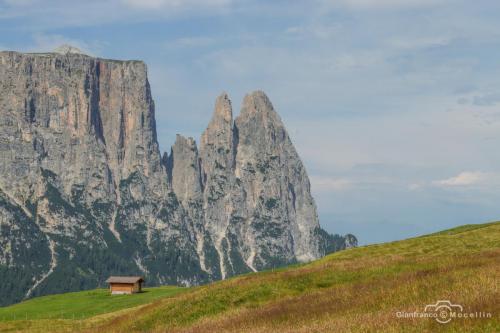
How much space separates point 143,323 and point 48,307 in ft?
186

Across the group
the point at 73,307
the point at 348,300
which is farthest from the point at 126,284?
the point at 348,300

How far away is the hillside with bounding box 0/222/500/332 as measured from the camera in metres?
20.7

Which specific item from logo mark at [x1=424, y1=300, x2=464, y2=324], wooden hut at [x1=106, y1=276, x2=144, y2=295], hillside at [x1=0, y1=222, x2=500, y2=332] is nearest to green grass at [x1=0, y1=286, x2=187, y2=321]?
wooden hut at [x1=106, y1=276, x2=144, y2=295]

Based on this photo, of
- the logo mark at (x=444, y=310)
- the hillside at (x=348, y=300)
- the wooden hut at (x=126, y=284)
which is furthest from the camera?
the wooden hut at (x=126, y=284)

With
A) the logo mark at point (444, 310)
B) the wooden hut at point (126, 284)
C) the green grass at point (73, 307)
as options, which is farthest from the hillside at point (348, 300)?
the wooden hut at point (126, 284)

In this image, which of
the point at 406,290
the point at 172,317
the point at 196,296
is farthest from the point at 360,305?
the point at 196,296

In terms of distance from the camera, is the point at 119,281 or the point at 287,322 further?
the point at 119,281

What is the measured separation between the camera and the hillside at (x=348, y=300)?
20656 millimetres

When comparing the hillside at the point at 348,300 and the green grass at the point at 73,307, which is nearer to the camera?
the hillside at the point at 348,300

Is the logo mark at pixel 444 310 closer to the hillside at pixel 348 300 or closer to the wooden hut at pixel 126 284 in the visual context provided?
the hillside at pixel 348 300

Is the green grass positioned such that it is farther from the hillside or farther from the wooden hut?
the hillside

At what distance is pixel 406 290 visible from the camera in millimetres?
27359

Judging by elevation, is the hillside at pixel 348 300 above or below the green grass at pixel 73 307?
below

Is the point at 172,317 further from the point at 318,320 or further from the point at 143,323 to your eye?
the point at 318,320
